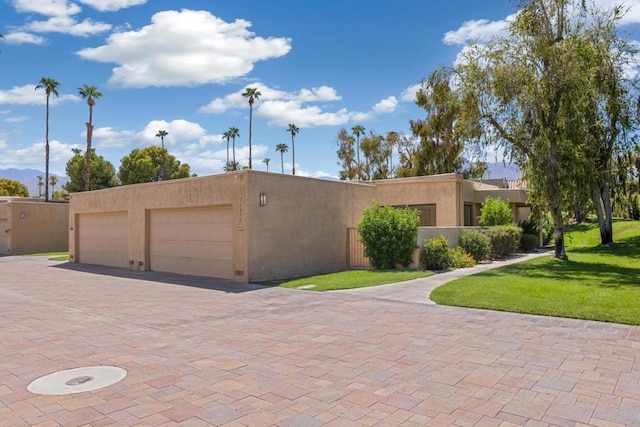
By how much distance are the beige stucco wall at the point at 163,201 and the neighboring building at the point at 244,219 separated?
33mm

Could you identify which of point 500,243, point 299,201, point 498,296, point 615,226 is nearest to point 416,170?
point 615,226

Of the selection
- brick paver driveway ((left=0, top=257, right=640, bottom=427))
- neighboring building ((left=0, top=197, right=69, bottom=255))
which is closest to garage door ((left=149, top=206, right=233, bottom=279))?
brick paver driveway ((left=0, top=257, right=640, bottom=427))

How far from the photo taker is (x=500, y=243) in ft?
64.1

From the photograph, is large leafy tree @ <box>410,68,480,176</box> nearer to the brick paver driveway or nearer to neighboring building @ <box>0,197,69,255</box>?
the brick paver driveway

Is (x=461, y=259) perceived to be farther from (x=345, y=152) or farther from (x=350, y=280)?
(x=345, y=152)

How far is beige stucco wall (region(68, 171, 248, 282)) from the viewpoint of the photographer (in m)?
13.6

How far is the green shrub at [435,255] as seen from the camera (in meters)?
15.4

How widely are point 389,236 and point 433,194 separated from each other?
576 centimetres

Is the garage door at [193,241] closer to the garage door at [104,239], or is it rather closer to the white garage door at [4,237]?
the garage door at [104,239]

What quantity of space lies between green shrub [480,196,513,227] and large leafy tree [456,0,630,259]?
12.8ft

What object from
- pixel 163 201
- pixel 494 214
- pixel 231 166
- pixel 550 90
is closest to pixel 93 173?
pixel 163 201

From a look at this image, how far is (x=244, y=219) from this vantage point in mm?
13508

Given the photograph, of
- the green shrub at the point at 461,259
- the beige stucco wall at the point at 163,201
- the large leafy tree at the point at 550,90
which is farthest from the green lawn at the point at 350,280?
the large leafy tree at the point at 550,90

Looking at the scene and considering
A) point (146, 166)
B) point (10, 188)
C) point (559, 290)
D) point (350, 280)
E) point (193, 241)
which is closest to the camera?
point (559, 290)
